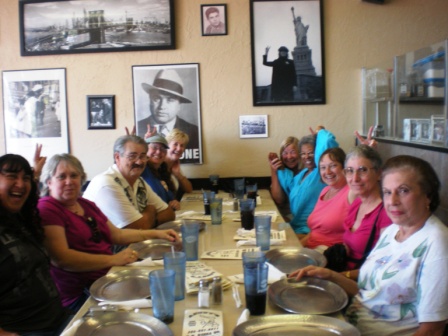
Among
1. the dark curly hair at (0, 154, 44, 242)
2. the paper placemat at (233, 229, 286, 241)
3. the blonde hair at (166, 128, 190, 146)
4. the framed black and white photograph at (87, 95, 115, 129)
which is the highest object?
the framed black and white photograph at (87, 95, 115, 129)

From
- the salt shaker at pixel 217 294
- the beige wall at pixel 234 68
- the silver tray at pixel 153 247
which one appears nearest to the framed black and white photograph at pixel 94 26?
the beige wall at pixel 234 68

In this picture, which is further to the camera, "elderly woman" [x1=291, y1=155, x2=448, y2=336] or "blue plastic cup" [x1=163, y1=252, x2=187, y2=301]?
"blue plastic cup" [x1=163, y1=252, x2=187, y2=301]

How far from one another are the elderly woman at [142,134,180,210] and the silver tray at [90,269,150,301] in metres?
1.64

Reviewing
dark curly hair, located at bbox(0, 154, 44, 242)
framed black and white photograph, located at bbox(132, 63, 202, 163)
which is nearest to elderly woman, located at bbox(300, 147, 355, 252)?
dark curly hair, located at bbox(0, 154, 44, 242)

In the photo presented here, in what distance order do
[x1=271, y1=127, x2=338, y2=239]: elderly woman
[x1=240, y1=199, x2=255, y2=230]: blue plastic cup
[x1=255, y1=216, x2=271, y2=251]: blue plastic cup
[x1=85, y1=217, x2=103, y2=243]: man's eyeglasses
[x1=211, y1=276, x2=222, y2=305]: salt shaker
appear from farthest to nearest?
[x1=271, y1=127, x2=338, y2=239]: elderly woman
[x1=240, y1=199, x2=255, y2=230]: blue plastic cup
[x1=85, y1=217, x2=103, y2=243]: man's eyeglasses
[x1=255, y1=216, x2=271, y2=251]: blue plastic cup
[x1=211, y1=276, x2=222, y2=305]: salt shaker

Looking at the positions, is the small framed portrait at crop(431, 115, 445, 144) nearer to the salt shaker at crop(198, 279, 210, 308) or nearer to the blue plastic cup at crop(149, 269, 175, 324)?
the salt shaker at crop(198, 279, 210, 308)

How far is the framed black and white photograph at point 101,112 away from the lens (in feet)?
14.6

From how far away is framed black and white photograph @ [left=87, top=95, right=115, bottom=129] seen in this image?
445 cm

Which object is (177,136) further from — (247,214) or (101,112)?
(247,214)

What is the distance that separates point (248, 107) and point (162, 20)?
1.15m

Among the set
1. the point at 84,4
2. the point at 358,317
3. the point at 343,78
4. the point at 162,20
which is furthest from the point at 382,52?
the point at 358,317

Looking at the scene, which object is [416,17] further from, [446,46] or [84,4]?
[84,4]

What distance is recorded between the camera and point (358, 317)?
5.63 feet

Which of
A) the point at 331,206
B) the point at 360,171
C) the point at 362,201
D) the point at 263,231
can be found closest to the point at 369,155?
the point at 360,171
